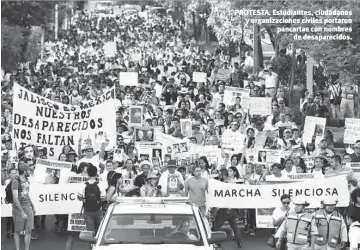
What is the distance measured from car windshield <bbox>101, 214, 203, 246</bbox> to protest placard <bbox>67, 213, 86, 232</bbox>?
476 cm

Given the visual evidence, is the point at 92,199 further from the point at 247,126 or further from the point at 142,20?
the point at 142,20

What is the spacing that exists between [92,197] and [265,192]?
300cm

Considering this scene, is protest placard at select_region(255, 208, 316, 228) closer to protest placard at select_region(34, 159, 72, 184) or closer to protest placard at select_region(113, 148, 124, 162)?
protest placard at select_region(113, 148, 124, 162)

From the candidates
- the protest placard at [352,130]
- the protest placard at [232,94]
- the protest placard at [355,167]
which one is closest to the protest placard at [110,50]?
the protest placard at [232,94]

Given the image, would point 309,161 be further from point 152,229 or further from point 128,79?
point 128,79

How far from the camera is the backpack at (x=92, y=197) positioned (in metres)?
17.2

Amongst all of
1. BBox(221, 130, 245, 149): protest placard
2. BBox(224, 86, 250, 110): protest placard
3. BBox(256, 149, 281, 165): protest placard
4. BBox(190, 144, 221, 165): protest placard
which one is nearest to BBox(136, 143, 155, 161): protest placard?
BBox(190, 144, 221, 165): protest placard

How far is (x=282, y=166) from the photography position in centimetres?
1973

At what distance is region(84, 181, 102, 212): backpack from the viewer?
56.4ft

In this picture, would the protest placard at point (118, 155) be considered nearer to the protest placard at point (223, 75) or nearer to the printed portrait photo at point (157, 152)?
the printed portrait photo at point (157, 152)

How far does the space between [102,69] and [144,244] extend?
33.3 metres

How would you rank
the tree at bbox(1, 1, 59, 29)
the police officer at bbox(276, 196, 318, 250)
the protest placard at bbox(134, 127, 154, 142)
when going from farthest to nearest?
the tree at bbox(1, 1, 59, 29) < the protest placard at bbox(134, 127, 154, 142) < the police officer at bbox(276, 196, 318, 250)

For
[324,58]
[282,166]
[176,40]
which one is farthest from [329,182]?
[176,40]

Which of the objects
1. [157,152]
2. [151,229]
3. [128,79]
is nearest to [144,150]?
[157,152]
